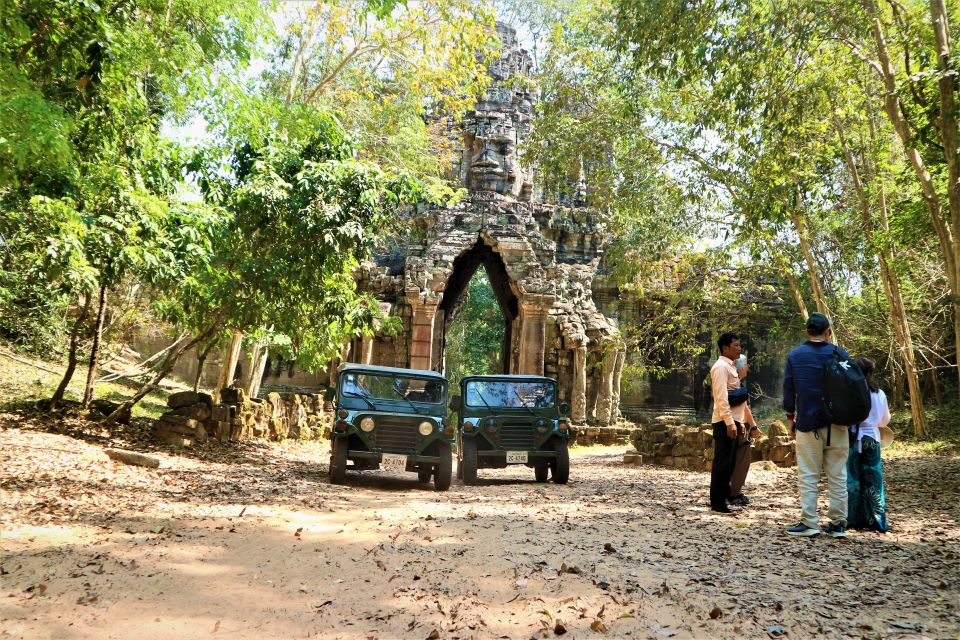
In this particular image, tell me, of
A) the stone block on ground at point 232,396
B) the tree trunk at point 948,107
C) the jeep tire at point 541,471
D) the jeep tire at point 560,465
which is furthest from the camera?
the stone block on ground at point 232,396

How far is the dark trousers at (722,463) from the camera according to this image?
7.30m

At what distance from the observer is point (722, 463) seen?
7410 mm

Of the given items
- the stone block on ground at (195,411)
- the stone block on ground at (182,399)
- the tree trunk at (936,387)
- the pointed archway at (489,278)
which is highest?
the pointed archway at (489,278)

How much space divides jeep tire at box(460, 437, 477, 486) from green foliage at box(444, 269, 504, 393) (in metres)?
24.1

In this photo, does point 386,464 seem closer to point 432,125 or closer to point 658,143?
point 658,143

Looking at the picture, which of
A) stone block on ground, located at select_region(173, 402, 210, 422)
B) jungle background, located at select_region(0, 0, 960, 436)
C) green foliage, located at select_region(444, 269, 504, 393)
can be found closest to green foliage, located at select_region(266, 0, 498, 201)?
jungle background, located at select_region(0, 0, 960, 436)

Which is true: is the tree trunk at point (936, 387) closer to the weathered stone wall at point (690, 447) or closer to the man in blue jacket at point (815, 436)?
the weathered stone wall at point (690, 447)

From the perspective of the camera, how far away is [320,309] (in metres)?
13.1

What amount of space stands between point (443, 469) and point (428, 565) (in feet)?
15.7

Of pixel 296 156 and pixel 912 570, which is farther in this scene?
pixel 296 156

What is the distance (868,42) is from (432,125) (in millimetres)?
13341

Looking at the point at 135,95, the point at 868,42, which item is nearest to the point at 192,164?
the point at 135,95

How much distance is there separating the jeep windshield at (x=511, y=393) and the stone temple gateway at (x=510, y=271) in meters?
9.25

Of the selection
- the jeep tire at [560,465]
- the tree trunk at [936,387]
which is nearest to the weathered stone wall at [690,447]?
the jeep tire at [560,465]
